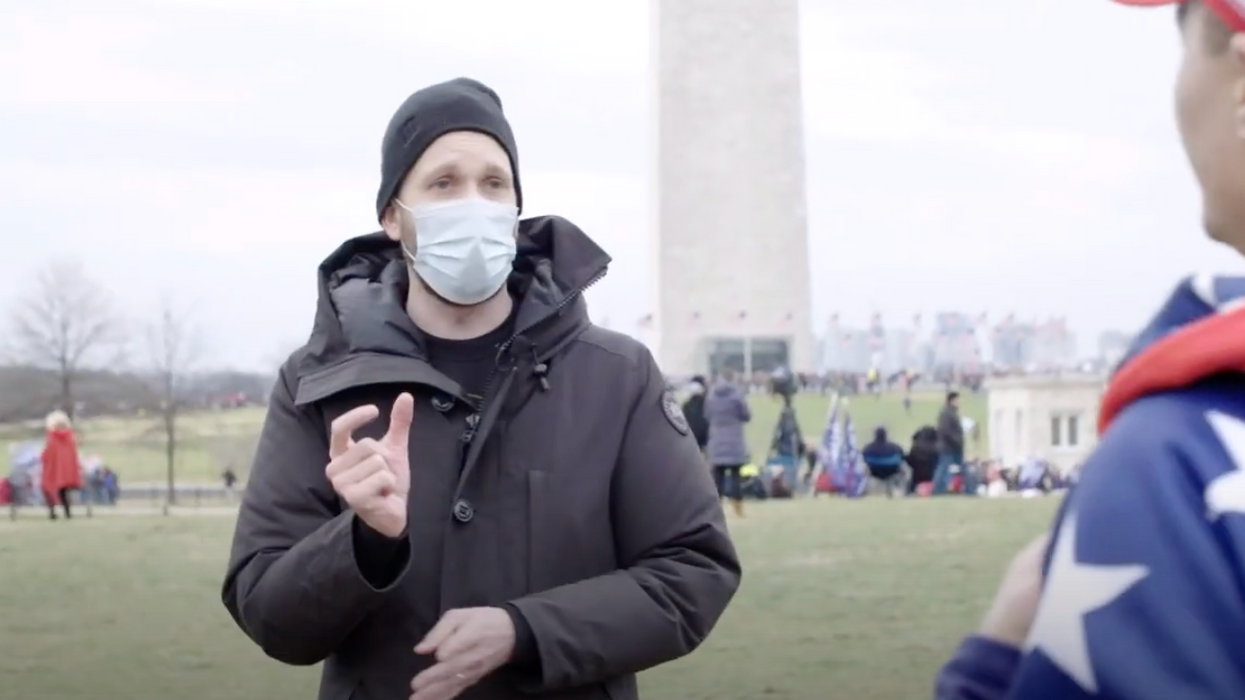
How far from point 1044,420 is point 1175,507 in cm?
2408

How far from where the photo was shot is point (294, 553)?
2.18 metres

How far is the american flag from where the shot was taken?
64.8 feet

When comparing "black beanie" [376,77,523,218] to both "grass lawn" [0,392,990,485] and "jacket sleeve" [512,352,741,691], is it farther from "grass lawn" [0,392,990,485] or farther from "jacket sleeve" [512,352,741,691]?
"grass lawn" [0,392,990,485]

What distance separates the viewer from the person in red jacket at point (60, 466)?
1638 cm

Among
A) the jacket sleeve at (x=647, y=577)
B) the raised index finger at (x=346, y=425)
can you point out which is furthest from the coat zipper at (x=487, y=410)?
the raised index finger at (x=346, y=425)

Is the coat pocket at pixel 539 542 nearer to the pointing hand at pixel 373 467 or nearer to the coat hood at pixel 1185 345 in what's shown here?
the pointing hand at pixel 373 467

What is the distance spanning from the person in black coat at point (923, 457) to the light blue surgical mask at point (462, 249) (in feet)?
56.7

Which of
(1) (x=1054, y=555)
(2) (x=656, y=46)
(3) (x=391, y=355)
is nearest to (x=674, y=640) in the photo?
(3) (x=391, y=355)

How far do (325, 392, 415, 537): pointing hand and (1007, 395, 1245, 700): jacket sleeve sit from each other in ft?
3.75

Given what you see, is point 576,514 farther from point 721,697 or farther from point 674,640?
point 721,697

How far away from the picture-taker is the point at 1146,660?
887 mm

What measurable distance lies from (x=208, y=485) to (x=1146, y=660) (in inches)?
944

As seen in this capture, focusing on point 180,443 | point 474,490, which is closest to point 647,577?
point 474,490

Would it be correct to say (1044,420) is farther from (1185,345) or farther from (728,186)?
(1185,345)
